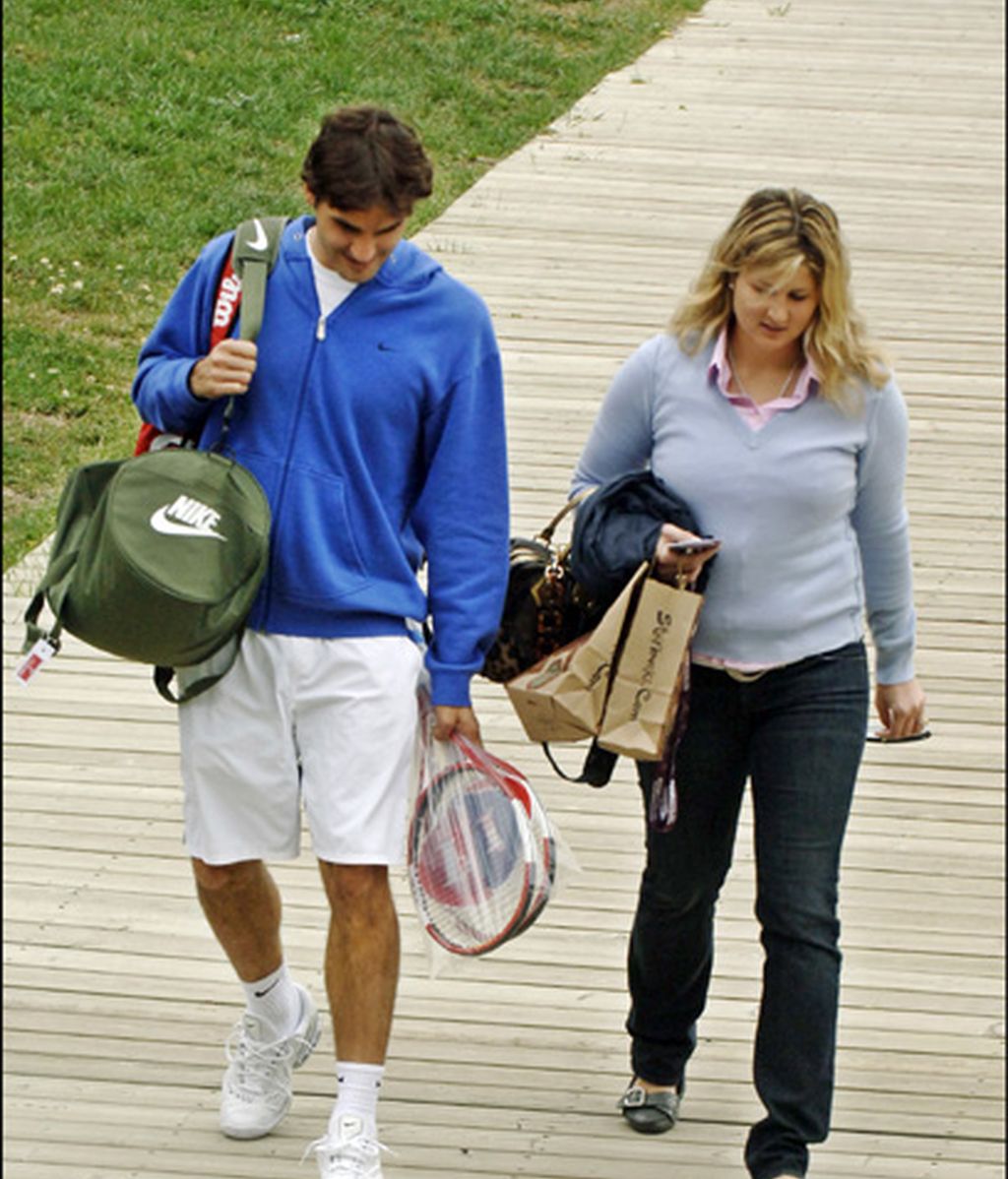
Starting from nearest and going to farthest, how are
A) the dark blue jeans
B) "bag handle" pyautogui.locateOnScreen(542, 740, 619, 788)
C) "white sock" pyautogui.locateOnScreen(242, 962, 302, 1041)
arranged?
1. the dark blue jeans
2. "bag handle" pyautogui.locateOnScreen(542, 740, 619, 788)
3. "white sock" pyautogui.locateOnScreen(242, 962, 302, 1041)

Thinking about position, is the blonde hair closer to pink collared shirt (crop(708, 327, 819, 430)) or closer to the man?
pink collared shirt (crop(708, 327, 819, 430))

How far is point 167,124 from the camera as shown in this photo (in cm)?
1186

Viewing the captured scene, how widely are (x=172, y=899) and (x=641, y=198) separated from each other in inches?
270

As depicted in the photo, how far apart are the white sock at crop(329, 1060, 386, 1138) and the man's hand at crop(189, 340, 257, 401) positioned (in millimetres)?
1193

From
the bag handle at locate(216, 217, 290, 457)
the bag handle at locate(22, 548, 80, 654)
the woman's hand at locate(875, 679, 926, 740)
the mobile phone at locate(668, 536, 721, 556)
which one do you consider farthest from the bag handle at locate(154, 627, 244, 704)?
the woman's hand at locate(875, 679, 926, 740)

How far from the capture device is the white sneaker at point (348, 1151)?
4070mm

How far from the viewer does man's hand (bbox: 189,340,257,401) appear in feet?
12.9

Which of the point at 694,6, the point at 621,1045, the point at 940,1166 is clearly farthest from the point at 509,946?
the point at 694,6

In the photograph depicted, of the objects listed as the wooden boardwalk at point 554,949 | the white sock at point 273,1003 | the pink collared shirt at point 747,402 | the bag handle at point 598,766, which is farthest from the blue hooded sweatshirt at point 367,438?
the white sock at point 273,1003

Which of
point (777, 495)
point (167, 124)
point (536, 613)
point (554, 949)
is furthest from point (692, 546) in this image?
point (167, 124)

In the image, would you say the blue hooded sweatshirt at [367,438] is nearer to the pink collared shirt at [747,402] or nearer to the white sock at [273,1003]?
the pink collared shirt at [747,402]

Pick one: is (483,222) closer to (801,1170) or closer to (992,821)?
(992,821)

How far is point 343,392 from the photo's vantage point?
402 cm

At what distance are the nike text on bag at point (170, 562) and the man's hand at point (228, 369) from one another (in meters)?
0.13
